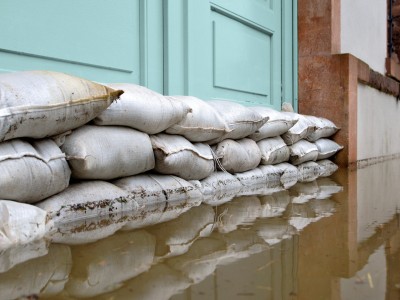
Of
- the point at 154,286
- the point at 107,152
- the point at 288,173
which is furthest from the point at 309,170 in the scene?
the point at 154,286

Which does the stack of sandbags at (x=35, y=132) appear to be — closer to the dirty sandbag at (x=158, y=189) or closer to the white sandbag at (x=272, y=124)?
the dirty sandbag at (x=158, y=189)

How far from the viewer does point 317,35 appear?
4.30 metres

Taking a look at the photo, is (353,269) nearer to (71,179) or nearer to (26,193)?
(26,193)

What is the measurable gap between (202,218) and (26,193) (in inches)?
20.2

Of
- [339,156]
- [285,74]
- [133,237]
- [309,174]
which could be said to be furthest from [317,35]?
[133,237]

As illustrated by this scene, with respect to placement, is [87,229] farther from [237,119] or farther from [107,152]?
[237,119]

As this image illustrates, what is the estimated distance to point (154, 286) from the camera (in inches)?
31.3

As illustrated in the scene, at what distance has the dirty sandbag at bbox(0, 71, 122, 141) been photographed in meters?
1.28

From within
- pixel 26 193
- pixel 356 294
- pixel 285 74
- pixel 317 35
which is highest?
pixel 317 35

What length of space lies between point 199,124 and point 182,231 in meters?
0.85

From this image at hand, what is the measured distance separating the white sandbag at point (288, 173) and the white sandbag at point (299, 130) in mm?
182

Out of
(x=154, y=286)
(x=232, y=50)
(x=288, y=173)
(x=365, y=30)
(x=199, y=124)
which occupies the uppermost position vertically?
(x=365, y=30)

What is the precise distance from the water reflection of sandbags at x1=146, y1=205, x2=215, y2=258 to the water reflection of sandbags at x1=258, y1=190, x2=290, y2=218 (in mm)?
181

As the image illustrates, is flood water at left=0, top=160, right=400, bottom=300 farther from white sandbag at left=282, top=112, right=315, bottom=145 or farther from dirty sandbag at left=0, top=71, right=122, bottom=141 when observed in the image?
white sandbag at left=282, top=112, right=315, bottom=145
